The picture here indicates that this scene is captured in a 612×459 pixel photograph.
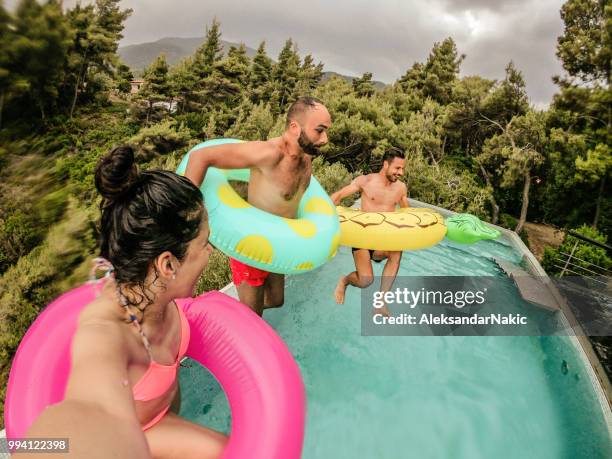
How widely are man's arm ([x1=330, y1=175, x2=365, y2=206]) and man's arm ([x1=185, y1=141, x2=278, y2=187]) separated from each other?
4.01 feet

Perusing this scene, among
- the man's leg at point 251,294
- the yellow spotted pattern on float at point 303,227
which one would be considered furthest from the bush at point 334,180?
the yellow spotted pattern on float at point 303,227

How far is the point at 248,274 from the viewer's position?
8.66ft

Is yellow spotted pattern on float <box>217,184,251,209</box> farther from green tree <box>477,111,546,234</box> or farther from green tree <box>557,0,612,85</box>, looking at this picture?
green tree <box>557,0,612,85</box>

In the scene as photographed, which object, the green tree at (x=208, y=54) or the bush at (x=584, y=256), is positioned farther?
the green tree at (x=208, y=54)

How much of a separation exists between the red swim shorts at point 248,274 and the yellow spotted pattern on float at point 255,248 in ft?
1.41

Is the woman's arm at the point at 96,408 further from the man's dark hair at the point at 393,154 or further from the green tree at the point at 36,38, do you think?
the green tree at the point at 36,38

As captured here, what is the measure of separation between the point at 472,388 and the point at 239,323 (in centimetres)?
265

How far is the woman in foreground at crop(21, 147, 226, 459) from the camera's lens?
0.76 metres

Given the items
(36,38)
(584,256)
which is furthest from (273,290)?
(584,256)

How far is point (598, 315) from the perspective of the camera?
191 inches

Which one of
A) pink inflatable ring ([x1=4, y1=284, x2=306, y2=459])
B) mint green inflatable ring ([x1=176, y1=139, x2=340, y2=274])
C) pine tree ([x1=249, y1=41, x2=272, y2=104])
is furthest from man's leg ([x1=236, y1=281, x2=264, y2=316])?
pine tree ([x1=249, y1=41, x2=272, y2=104])

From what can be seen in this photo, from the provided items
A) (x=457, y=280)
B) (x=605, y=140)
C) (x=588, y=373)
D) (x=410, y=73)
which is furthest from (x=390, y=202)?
(x=410, y=73)

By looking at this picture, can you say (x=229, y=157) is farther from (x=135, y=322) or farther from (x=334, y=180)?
(x=334, y=180)

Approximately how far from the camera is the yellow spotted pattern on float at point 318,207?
8.91 ft
